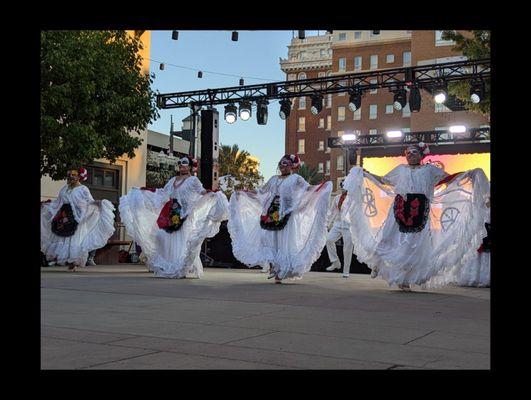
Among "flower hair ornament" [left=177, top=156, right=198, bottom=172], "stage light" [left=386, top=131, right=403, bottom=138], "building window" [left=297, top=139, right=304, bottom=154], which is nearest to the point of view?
"flower hair ornament" [left=177, top=156, right=198, bottom=172]

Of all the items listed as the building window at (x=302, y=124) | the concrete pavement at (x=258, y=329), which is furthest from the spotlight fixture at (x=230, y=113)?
the building window at (x=302, y=124)

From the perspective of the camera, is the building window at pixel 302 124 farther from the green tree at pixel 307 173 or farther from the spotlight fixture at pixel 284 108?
the spotlight fixture at pixel 284 108

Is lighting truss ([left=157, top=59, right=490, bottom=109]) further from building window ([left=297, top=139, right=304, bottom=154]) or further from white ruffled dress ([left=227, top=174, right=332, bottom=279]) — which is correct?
building window ([left=297, top=139, right=304, bottom=154])

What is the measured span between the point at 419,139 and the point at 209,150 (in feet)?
30.4

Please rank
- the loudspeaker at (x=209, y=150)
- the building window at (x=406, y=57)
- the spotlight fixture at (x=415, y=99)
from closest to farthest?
the spotlight fixture at (x=415, y=99) → the loudspeaker at (x=209, y=150) → the building window at (x=406, y=57)

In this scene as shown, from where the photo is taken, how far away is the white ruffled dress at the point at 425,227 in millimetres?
9164

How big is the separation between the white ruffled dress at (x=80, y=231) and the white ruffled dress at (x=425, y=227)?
518cm

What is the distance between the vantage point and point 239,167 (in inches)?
2379

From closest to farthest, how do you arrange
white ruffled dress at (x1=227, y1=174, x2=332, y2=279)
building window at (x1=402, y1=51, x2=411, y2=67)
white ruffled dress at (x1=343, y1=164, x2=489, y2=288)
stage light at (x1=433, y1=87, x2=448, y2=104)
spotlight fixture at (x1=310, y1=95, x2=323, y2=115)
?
1. white ruffled dress at (x1=343, y1=164, x2=489, y2=288)
2. white ruffled dress at (x1=227, y1=174, x2=332, y2=279)
3. stage light at (x1=433, y1=87, x2=448, y2=104)
4. spotlight fixture at (x1=310, y1=95, x2=323, y2=115)
5. building window at (x1=402, y1=51, x2=411, y2=67)

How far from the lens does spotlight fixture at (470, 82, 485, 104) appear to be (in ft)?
55.7

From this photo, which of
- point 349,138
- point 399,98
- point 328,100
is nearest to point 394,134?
point 349,138

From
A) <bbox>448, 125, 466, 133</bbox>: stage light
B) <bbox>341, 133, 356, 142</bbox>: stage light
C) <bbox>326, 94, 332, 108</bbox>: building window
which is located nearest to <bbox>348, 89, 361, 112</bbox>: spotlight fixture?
<bbox>341, 133, 356, 142</bbox>: stage light

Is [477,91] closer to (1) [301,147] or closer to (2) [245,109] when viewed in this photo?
(2) [245,109]

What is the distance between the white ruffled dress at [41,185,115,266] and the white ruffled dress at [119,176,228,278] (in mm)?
810
